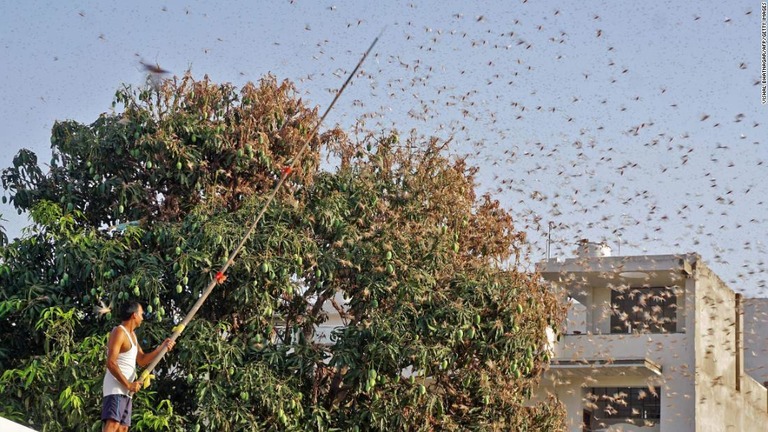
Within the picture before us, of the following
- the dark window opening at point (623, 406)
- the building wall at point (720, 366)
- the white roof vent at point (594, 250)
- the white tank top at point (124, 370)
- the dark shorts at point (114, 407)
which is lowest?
the dark shorts at point (114, 407)

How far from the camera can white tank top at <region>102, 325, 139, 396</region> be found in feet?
28.0

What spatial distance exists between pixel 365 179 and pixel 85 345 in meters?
3.82

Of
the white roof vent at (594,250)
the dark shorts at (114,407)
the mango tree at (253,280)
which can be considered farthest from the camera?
the white roof vent at (594,250)

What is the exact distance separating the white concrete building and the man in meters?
15.9

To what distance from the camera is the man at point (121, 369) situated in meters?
8.47

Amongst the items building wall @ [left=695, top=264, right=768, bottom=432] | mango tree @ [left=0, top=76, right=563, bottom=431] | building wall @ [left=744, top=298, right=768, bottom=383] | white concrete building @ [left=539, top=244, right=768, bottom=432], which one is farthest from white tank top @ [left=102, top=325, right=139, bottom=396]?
building wall @ [left=744, top=298, right=768, bottom=383]

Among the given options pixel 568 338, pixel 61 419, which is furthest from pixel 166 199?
pixel 568 338

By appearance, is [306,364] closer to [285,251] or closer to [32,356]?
[285,251]

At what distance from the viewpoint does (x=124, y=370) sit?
8.55 m

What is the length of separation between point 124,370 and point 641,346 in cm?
1702

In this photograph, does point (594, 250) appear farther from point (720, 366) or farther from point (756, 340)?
point (756, 340)

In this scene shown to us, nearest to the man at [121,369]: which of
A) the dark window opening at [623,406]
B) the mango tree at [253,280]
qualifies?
Answer: the mango tree at [253,280]

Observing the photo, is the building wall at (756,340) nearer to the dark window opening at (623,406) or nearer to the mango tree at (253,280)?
the dark window opening at (623,406)

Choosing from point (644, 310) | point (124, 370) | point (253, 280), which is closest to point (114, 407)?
point (124, 370)
